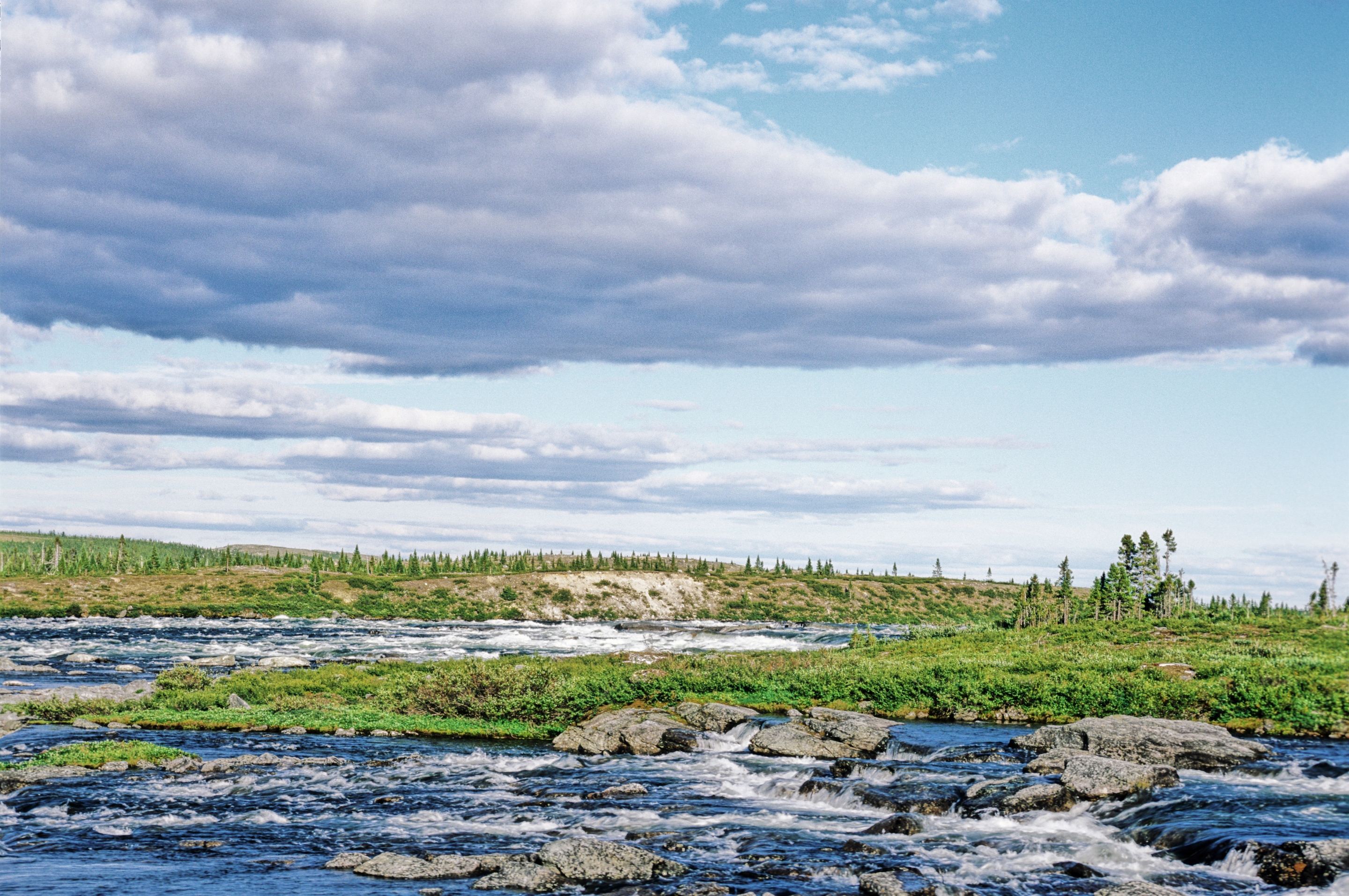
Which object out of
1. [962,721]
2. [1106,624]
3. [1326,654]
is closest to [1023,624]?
[1106,624]

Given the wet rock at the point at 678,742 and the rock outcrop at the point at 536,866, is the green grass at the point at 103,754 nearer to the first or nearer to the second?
the rock outcrop at the point at 536,866

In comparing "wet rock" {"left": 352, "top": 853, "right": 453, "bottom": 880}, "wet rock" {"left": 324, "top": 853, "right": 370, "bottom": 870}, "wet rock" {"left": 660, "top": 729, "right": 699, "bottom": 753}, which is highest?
"wet rock" {"left": 352, "top": 853, "right": 453, "bottom": 880}

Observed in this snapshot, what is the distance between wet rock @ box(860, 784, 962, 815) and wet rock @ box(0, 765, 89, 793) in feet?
90.7

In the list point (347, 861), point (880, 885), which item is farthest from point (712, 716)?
point (347, 861)

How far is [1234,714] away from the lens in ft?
151

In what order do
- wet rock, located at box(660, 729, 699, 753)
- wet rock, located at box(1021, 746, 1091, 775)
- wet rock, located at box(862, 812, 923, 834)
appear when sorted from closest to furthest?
wet rock, located at box(862, 812, 923, 834) < wet rock, located at box(1021, 746, 1091, 775) < wet rock, located at box(660, 729, 699, 753)

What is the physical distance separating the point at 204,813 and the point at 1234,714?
145ft

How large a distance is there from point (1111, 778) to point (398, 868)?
2204cm

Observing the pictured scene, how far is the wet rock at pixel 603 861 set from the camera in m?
23.8

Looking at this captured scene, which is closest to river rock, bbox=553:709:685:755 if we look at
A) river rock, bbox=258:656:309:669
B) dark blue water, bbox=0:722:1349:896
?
dark blue water, bbox=0:722:1349:896

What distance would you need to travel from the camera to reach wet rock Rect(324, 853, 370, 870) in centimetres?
2450

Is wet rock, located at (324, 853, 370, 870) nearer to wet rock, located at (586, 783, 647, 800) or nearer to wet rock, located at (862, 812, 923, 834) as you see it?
wet rock, located at (586, 783, 647, 800)

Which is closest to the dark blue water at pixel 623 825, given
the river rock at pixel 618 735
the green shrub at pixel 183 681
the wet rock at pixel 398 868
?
the wet rock at pixel 398 868

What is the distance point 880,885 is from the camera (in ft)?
74.4
